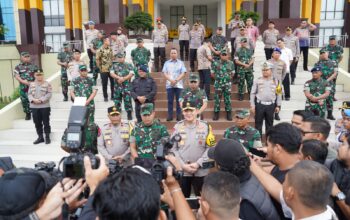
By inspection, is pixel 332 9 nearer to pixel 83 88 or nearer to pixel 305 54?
pixel 305 54

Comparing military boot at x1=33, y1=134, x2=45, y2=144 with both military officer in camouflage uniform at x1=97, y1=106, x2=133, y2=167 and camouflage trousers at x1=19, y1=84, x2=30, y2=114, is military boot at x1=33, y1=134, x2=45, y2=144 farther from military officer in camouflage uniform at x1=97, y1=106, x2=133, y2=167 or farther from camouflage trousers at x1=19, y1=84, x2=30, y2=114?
military officer in camouflage uniform at x1=97, y1=106, x2=133, y2=167

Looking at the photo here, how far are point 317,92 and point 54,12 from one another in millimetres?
19589

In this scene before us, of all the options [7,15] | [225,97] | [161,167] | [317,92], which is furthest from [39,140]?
[7,15]

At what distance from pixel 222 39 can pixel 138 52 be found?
2152mm

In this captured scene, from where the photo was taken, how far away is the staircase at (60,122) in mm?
6094

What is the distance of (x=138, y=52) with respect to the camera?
758 centimetres

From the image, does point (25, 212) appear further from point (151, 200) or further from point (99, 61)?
point (99, 61)

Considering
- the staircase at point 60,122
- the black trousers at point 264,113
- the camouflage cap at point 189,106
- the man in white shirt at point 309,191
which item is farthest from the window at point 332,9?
the man in white shirt at point 309,191

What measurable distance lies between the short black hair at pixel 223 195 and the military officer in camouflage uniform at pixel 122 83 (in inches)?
197

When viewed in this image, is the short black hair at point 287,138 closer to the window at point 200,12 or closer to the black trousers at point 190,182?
the black trousers at point 190,182

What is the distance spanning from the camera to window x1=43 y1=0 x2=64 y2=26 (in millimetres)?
20391

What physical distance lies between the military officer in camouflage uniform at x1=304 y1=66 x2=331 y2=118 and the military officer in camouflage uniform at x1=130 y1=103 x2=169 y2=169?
341 centimetres

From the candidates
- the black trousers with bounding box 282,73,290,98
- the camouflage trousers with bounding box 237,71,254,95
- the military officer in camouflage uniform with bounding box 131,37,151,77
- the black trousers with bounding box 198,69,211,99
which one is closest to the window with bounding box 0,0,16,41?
the military officer in camouflage uniform with bounding box 131,37,151,77

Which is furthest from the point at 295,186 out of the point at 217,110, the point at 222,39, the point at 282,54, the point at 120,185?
the point at 222,39
